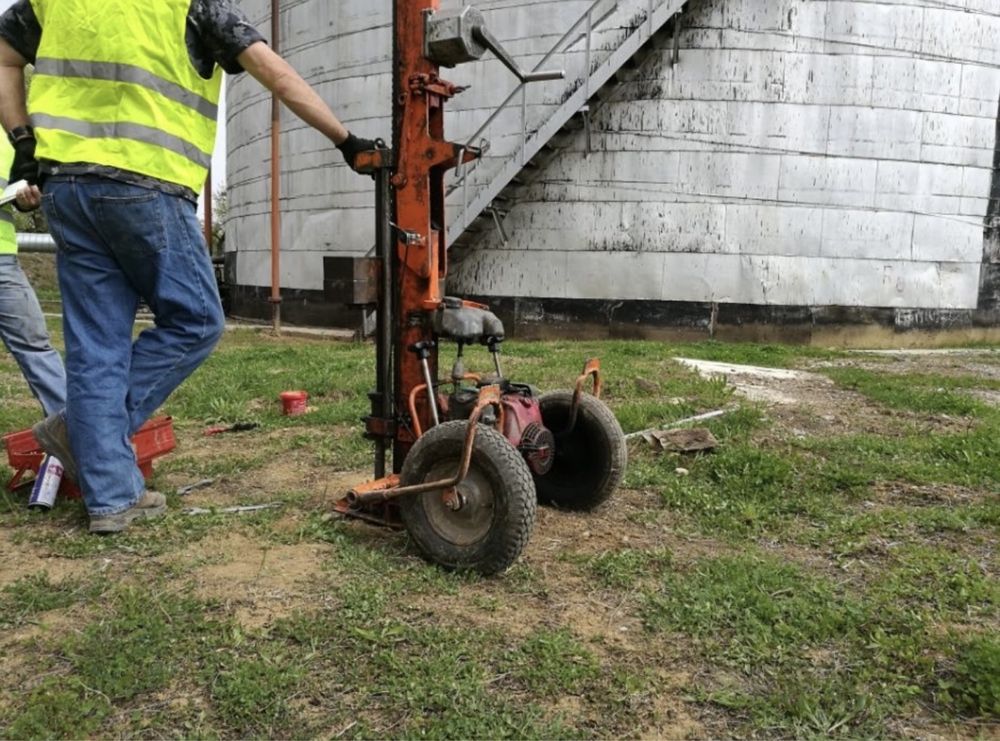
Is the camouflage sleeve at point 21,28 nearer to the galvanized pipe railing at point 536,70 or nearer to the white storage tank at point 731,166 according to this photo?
the galvanized pipe railing at point 536,70

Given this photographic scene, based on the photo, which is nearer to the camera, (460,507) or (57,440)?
(460,507)

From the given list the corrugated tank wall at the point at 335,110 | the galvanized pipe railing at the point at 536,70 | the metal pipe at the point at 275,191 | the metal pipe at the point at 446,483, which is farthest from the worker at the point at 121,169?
the metal pipe at the point at 275,191

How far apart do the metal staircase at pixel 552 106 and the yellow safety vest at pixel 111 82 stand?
25.1ft

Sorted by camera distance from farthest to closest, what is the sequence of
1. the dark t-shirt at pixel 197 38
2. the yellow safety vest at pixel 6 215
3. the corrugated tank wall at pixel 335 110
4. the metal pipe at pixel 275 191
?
the metal pipe at pixel 275 191, the corrugated tank wall at pixel 335 110, the yellow safety vest at pixel 6 215, the dark t-shirt at pixel 197 38

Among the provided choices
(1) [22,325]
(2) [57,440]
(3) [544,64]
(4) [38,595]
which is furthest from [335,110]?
(4) [38,595]

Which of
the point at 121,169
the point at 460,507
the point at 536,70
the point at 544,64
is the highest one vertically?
the point at 544,64

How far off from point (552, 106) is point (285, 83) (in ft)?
27.5

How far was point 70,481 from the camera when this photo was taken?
11.4 ft

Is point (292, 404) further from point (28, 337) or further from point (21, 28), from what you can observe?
point (21, 28)

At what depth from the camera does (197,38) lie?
9.93ft

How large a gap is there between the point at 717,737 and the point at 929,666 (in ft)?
2.44

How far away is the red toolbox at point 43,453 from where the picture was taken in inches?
138

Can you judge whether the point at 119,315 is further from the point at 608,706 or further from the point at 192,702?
the point at 608,706

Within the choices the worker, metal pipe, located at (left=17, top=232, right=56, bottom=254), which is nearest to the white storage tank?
metal pipe, located at (left=17, top=232, right=56, bottom=254)
